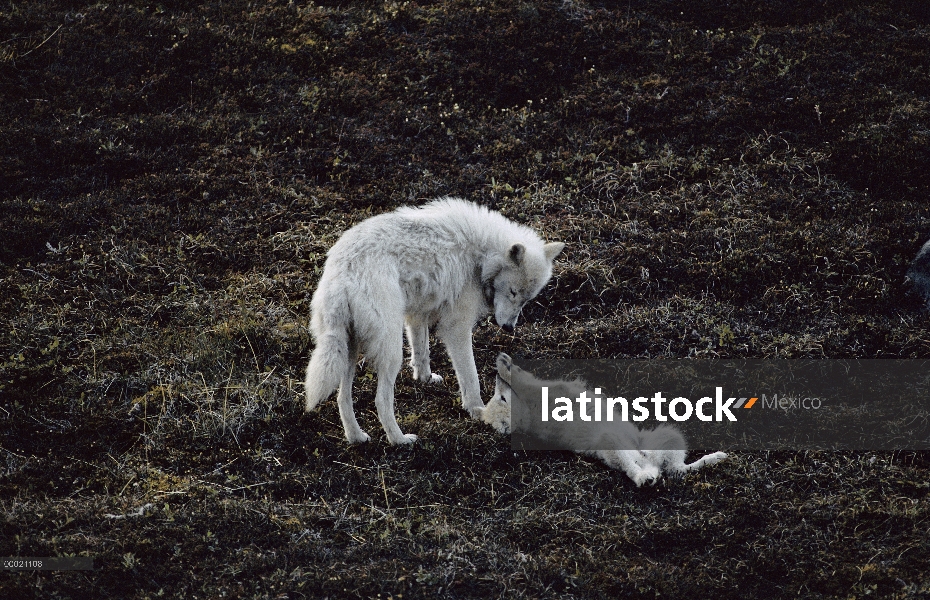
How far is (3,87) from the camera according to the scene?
44.8 feet

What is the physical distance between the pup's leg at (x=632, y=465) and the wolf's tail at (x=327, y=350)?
7.82 feet

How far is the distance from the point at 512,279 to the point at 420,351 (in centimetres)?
121

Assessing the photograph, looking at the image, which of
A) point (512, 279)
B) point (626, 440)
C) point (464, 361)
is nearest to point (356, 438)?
point (464, 361)

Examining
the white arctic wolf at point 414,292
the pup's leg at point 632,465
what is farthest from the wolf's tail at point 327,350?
the pup's leg at point 632,465

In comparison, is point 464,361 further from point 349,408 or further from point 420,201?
point 420,201

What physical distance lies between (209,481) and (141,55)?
32.1 feet

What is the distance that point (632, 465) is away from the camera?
7105mm

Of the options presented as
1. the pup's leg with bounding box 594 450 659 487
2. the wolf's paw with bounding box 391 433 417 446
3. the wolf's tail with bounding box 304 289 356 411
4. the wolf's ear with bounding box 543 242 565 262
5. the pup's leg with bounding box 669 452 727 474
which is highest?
the wolf's ear with bounding box 543 242 565 262

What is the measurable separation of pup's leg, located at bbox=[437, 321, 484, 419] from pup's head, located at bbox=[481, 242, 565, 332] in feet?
1.83

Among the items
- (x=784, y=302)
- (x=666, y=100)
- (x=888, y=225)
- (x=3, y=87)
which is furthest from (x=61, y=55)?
(x=888, y=225)

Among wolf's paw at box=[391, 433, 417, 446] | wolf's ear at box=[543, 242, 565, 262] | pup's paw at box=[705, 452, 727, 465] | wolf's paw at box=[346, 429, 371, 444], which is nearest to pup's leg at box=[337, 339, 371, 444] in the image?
wolf's paw at box=[346, 429, 371, 444]

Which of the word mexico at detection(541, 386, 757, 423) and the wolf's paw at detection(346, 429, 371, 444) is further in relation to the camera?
the word mexico at detection(541, 386, 757, 423)

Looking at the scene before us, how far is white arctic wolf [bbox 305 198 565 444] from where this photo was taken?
7.05 m

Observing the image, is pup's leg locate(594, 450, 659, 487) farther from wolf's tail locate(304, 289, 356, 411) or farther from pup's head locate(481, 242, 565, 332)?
wolf's tail locate(304, 289, 356, 411)
